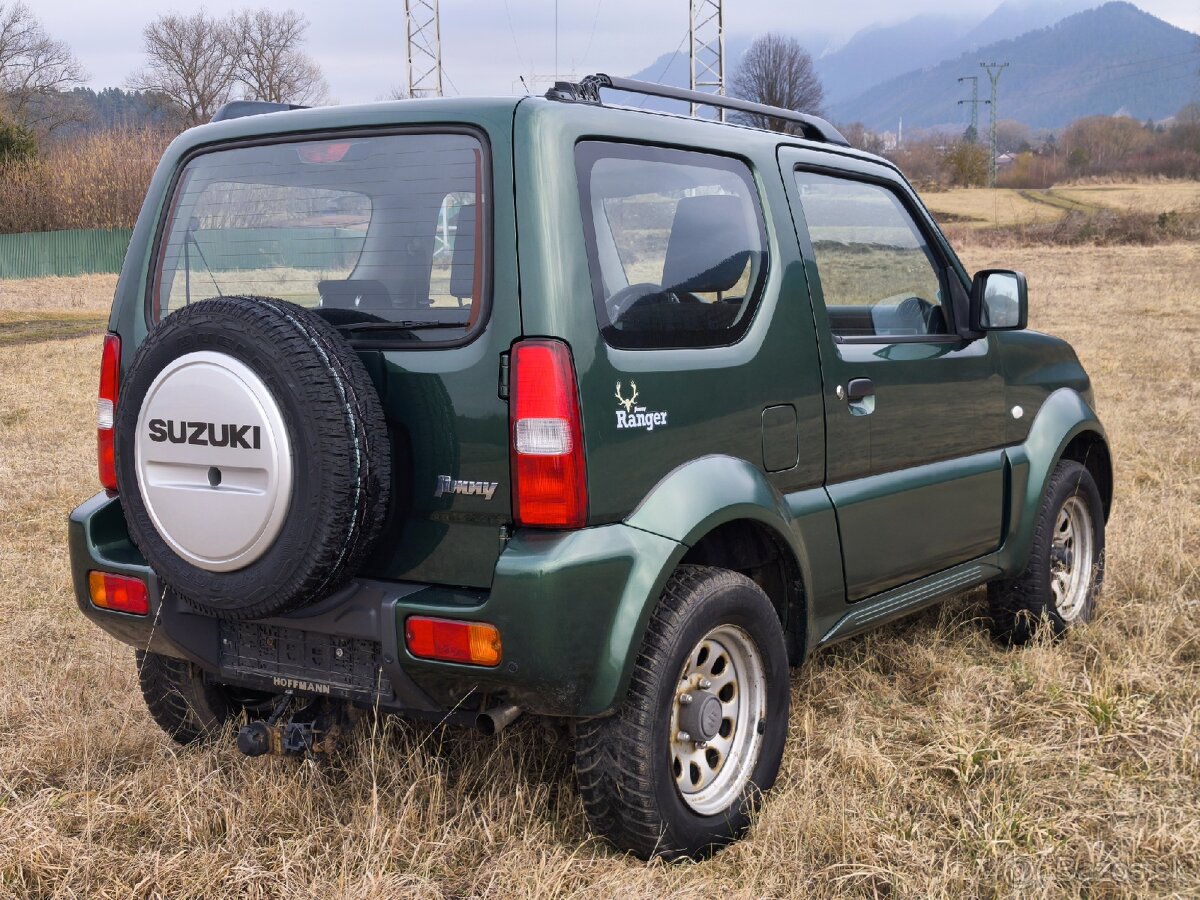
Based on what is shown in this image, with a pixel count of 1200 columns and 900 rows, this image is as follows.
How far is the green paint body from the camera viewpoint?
9.14 ft

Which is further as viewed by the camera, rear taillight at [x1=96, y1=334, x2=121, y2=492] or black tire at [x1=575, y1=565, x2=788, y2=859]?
rear taillight at [x1=96, y1=334, x2=121, y2=492]

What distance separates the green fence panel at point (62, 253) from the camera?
3762cm

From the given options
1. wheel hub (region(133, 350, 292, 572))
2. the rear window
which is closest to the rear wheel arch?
the rear window

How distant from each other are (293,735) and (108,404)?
103 cm

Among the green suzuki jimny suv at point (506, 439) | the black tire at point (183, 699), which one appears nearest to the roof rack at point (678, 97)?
the green suzuki jimny suv at point (506, 439)

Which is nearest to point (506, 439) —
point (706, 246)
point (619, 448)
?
point (619, 448)

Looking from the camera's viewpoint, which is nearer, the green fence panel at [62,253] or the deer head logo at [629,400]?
the deer head logo at [629,400]

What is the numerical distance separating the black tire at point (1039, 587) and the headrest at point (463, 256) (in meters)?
2.67

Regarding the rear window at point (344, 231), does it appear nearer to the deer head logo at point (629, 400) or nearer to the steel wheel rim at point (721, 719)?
the deer head logo at point (629, 400)

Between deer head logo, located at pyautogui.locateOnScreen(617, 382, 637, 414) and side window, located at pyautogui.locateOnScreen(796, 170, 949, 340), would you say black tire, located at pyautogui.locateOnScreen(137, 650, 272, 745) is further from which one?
side window, located at pyautogui.locateOnScreen(796, 170, 949, 340)

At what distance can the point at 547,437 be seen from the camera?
275cm

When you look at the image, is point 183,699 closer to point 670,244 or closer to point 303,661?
point 303,661

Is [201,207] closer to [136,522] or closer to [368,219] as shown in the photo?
[368,219]

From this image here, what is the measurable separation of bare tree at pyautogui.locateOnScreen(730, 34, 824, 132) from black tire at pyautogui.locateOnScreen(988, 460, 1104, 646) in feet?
268
